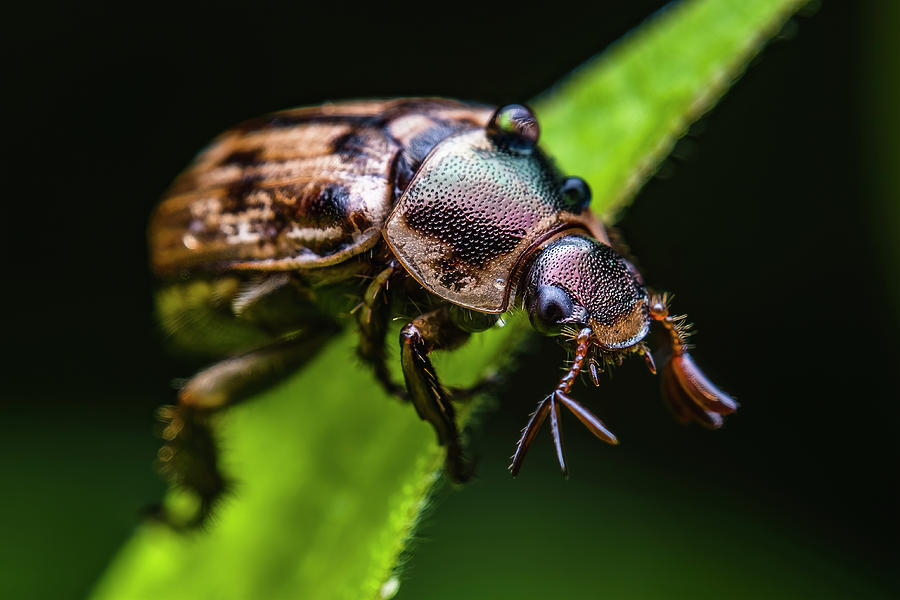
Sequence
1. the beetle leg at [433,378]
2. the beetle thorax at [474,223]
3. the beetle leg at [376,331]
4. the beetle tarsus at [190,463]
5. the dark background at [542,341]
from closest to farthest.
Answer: the beetle leg at [433,378] → the beetle thorax at [474,223] → the beetle leg at [376,331] → the beetle tarsus at [190,463] → the dark background at [542,341]

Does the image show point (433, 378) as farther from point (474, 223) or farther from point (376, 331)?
point (474, 223)

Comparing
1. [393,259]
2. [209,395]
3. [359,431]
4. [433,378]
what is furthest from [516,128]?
[209,395]

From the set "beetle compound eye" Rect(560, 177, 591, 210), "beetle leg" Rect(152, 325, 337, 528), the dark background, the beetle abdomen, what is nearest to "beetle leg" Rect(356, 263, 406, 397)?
the beetle abdomen

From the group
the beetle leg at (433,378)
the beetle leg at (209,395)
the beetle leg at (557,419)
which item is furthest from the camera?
the beetle leg at (209,395)

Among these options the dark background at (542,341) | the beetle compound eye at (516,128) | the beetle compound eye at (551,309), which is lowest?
the dark background at (542,341)

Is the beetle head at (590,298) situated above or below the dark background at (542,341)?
above

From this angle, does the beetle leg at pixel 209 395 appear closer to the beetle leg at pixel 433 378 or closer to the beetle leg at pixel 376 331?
the beetle leg at pixel 376 331

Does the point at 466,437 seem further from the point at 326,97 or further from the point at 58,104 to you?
the point at 58,104

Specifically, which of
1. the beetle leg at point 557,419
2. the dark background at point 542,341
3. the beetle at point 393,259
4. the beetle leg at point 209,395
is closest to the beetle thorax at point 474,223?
the beetle at point 393,259
